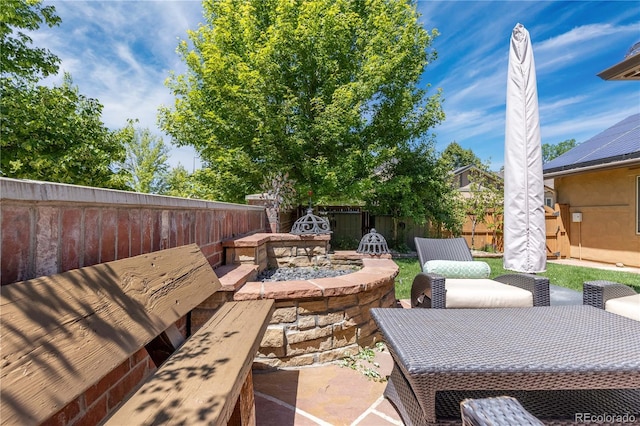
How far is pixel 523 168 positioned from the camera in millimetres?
3205

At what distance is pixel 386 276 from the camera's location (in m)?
3.19

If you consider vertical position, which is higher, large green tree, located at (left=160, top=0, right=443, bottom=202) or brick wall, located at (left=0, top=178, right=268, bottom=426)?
large green tree, located at (left=160, top=0, right=443, bottom=202)

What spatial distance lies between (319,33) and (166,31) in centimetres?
593

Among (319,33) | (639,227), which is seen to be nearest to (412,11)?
(319,33)

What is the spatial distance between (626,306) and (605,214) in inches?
338

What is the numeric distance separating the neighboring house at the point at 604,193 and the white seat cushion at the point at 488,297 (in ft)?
24.3

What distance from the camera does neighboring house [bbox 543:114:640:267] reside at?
8031 mm

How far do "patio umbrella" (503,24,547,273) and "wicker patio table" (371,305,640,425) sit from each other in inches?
40.4

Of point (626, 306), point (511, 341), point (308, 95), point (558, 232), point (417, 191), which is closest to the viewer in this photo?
point (511, 341)

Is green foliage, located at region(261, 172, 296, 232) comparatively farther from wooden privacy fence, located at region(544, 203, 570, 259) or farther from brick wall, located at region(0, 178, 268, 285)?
wooden privacy fence, located at region(544, 203, 570, 259)

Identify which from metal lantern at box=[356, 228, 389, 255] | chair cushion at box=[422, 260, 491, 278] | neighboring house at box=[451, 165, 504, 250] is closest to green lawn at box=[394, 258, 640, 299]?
metal lantern at box=[356, 228, 389, 255]

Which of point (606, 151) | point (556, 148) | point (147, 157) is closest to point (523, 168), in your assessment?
point (606, 151)

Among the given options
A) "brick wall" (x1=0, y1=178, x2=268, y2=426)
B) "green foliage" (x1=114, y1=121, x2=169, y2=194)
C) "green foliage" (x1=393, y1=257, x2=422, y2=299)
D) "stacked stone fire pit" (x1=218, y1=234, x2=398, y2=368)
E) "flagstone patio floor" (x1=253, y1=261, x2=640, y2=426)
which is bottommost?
"flagstone patio floor" (x1=253, y1=261, x2=640, y2=426)

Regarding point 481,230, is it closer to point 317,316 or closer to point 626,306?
point 626,306
